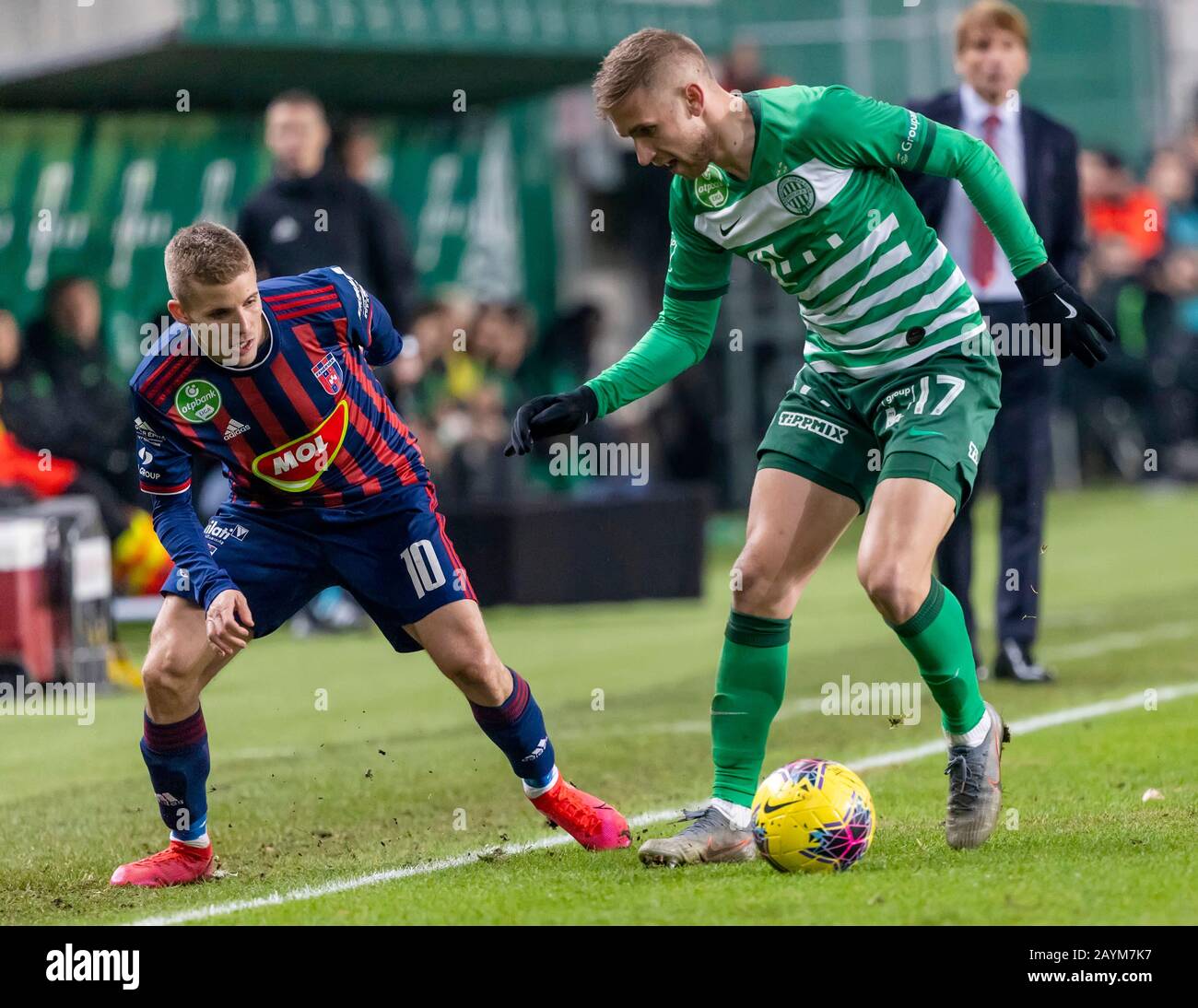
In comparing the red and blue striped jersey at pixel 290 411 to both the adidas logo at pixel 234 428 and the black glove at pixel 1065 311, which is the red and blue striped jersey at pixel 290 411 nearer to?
the adidas logo at pixel 234 428

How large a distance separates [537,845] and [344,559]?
41.2 inches

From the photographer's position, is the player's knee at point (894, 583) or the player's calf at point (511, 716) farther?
the player's calf at point (511, 716)

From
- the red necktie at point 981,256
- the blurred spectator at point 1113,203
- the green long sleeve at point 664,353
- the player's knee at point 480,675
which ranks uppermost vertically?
the blurred spectator at point 1113,203

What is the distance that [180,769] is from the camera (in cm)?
576

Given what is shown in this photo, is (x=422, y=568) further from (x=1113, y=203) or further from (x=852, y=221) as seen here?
(x=1113, y=203)

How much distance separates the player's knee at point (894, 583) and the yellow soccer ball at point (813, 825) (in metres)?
0.49

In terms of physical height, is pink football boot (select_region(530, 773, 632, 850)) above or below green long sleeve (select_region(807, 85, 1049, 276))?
below

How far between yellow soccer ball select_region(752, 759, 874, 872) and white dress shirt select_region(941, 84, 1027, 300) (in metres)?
3.78

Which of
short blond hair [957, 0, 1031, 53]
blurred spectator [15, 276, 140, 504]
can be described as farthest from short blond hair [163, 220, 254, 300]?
blurred spectator [15, 276, 140, 504]

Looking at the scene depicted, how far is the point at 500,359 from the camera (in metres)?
15.5

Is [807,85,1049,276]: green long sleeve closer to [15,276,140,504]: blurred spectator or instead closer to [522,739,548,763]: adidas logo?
[522,739,548,763]: adidas logo

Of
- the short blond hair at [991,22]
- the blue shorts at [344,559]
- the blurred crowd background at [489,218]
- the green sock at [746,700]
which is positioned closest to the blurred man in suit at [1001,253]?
the short blond hair at [991,22]

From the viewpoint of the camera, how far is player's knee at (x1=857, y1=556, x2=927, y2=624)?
5.41 metres

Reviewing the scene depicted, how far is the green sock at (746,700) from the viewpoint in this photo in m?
5.83
